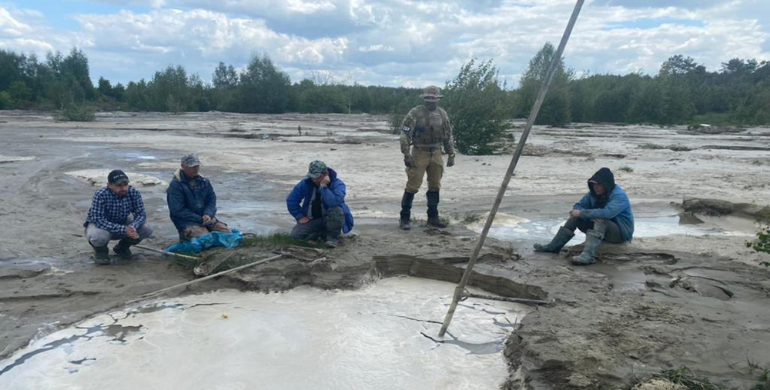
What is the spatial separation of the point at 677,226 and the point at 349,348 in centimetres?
623

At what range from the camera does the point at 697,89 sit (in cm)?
5266

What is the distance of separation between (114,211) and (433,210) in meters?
4.20

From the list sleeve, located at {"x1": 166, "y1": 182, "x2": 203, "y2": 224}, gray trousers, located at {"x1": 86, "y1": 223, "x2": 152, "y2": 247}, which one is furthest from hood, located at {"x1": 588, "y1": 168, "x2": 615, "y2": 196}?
gray trousers, located at {"x1": 86, "y1": 223, "x2": 152, "y2": 247}

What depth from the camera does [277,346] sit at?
4.49m

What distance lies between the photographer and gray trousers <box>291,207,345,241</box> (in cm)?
658

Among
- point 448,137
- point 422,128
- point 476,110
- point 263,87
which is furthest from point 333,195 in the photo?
point 263,87

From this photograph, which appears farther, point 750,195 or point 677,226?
point 750,195

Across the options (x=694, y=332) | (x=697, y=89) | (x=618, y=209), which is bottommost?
(x=694, y=332)

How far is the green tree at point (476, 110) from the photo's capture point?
17859 mm

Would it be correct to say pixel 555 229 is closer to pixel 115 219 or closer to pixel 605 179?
pixel 605 179

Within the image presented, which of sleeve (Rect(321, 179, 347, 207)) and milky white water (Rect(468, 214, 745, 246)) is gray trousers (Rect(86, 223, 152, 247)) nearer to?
→ sleeve (Rect(321, 179, 347, 207))

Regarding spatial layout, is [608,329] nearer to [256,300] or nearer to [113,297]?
[256,300]

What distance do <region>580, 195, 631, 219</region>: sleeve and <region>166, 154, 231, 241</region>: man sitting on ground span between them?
14.3 feet

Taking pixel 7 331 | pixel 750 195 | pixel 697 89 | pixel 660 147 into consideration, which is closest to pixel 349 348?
pixel 7 331
